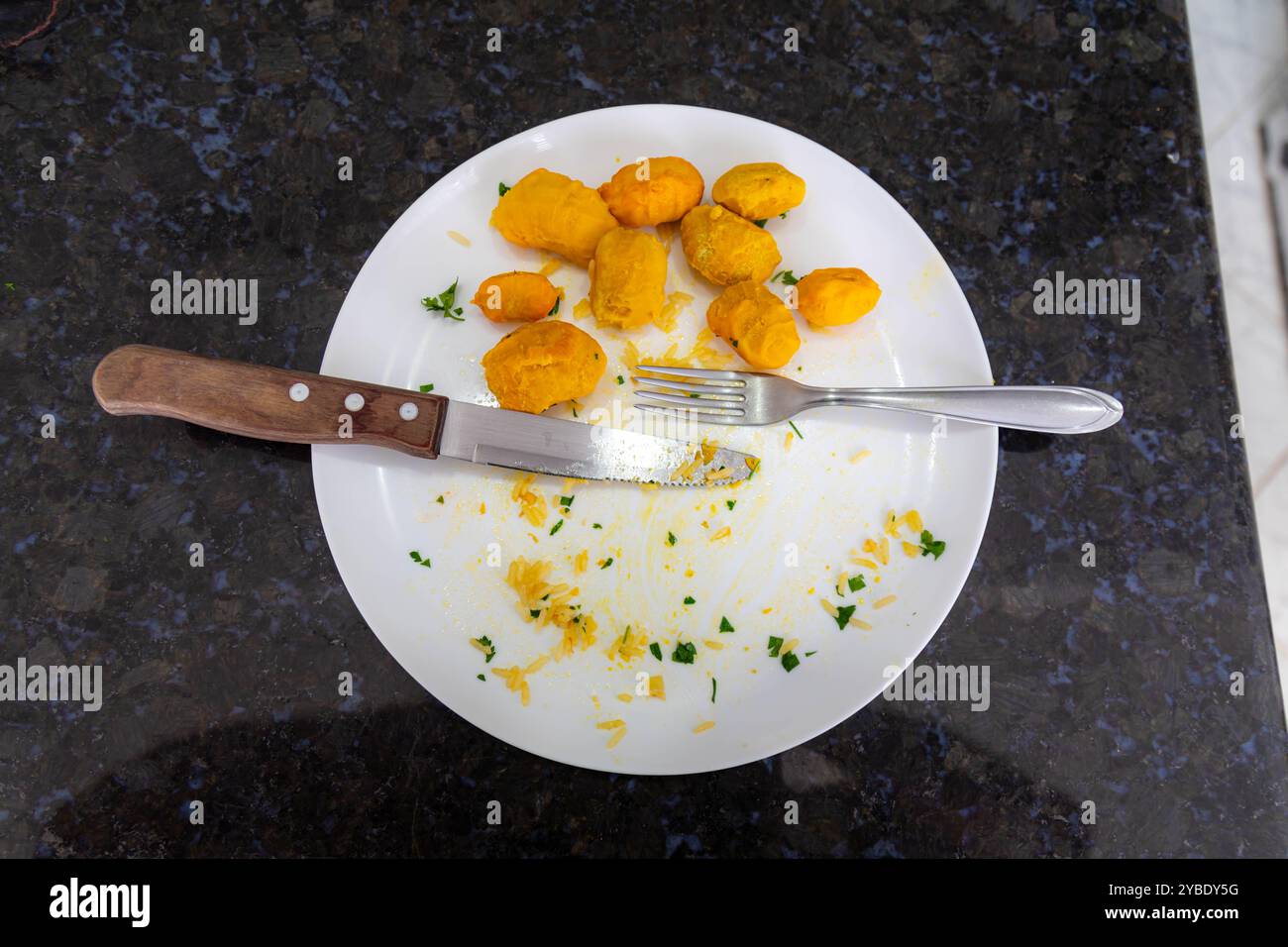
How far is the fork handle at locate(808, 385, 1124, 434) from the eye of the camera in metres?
1.74

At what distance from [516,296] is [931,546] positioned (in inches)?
40.2

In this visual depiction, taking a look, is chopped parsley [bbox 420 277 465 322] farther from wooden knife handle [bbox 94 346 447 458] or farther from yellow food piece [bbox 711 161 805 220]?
yellow food piece [bbox 711 161 805 220]

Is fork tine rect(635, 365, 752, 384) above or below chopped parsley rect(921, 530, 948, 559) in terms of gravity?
above

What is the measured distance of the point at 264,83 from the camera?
83.0 inches

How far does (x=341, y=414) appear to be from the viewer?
5.59 feet

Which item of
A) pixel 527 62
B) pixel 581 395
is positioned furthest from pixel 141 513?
pixel 527 62

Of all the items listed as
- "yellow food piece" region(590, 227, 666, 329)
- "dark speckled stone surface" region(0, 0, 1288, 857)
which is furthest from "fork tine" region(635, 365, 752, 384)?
"dark speckled stone surface" region(0, 0, 1288, 857)

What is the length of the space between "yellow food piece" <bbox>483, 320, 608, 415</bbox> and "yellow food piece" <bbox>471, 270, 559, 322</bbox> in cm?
5

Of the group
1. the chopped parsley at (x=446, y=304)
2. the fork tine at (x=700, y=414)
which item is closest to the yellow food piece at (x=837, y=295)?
the fork tine at (x=700, y=414)

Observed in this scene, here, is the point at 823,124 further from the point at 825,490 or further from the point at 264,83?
the point at 264,83

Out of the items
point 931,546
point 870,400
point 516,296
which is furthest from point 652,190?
point 931,546

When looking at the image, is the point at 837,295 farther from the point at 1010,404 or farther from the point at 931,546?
the point at 931,546

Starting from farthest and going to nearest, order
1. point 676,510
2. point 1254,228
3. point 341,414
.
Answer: point 1254,228, point 676,510, point 341,414

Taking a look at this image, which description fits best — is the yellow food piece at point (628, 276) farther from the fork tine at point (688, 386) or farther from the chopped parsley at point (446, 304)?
the chopped parsley at point (446, 304)
